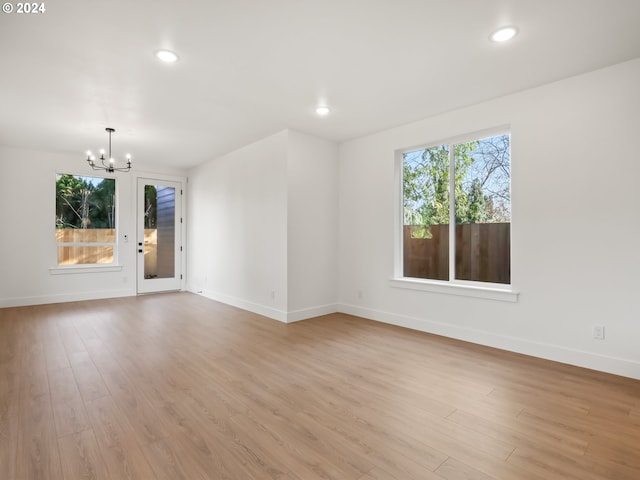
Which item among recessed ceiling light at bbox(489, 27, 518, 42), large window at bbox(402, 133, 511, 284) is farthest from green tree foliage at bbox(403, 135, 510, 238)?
recessed ceiling light at bbox(489, 27, 518, 42)

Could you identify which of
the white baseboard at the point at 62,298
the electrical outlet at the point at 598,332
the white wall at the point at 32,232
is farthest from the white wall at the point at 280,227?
the electrical outlet at the point at 598,332

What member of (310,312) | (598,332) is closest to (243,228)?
(310,312)

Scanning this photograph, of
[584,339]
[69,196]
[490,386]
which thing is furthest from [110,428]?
[69,196]

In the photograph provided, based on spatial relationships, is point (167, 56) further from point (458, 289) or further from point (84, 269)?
point (84, 269)

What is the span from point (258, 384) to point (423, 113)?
3.48 m

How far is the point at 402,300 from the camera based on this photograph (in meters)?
4.48

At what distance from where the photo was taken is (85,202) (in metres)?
6.37

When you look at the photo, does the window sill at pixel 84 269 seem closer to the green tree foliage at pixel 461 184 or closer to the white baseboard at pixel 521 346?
the white baseboard at pixel 521 346

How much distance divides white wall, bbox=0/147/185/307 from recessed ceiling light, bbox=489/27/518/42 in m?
6.79

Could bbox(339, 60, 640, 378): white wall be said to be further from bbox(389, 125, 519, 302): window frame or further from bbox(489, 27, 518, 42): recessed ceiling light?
bbox(489, 27, 518, 42): recessed ceiling light

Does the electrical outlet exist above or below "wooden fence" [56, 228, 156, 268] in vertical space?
below

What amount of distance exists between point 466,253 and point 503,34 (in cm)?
233

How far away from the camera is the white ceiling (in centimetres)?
223

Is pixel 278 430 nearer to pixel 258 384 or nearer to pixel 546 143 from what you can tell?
pixel 258 384
